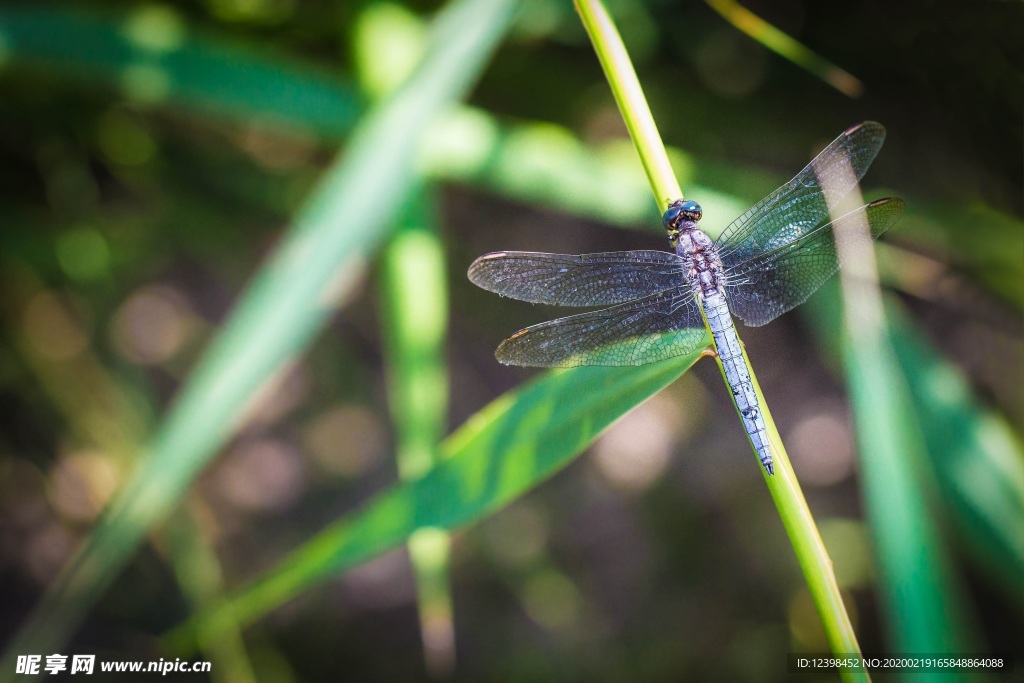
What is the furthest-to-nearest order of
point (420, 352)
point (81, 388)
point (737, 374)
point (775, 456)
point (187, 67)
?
1. point (81, 388)
2. point (187, 67)
3. point (420, 352)
4. point (737, 374)
5. point (775, 456)

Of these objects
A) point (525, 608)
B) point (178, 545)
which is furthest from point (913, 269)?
point (178, 545)

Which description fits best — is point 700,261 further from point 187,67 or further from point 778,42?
point 187,67

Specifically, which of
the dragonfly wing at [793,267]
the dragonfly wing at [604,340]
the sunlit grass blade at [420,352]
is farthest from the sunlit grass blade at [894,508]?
the sunlit grass blade at [420,352]

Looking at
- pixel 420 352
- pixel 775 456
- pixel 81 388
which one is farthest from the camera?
pixel 81 388

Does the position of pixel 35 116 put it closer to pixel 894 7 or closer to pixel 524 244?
pixel 524 244

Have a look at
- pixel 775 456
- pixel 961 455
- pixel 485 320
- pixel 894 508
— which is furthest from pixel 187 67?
pixel 961 455

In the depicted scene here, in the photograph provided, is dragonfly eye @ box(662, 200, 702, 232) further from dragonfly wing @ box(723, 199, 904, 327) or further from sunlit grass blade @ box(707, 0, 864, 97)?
sunlit grass blade @ box(707, 0, 864, 97)

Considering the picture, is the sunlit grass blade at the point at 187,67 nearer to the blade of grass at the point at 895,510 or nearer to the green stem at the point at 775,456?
the green stem at the point at 775,456
